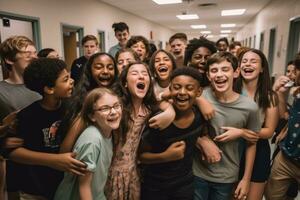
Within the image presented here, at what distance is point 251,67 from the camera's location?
1873mm

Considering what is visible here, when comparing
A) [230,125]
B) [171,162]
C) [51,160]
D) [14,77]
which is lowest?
[171,162]

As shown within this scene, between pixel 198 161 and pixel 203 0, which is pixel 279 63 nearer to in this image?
pixel 203 0

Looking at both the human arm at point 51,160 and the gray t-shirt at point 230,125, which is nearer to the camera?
the human arm at point 51,160

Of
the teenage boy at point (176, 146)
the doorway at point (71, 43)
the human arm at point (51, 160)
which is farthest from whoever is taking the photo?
the doorway at point (71, 43)

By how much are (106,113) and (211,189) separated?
38.1 inches

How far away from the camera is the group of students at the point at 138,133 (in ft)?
4.60

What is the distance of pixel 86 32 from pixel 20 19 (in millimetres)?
2266

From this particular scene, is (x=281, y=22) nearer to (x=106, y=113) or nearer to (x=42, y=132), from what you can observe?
(x=106, y=113)

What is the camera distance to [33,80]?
4.85 ft

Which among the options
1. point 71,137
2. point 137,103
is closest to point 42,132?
point 71,137

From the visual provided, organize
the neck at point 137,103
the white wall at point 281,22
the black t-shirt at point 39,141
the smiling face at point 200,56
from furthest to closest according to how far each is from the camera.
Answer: the white wall at point 281,22 < the smiling face at point 200,56 < the neck at point 137,103 < the black t-shirt at point 39,141

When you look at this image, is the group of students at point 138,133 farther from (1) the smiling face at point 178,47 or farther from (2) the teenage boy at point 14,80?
(1) the smiling face at point 178,47

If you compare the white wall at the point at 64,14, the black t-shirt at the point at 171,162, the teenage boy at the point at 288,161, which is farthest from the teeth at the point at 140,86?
the white wall at the point at 64,14

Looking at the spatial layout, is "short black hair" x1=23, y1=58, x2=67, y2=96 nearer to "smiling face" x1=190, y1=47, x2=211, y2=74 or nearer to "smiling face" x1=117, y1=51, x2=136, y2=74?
"smiling face" x1=117, y1=51, x2=136, y2=74
